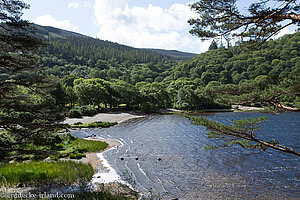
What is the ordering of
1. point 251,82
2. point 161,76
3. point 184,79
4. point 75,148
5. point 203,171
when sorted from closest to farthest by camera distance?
point 251,82 < point 203,171 < point 75,148 < point 184,79 < point 161,76

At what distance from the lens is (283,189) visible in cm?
1223

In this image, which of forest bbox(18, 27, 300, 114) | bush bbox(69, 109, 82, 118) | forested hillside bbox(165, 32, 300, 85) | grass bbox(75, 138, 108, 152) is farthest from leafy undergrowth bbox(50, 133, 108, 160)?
forested hillside bbox(165, 32, 300, 85)

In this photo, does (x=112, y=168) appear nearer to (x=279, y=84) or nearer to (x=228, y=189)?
(x=228, y=189)

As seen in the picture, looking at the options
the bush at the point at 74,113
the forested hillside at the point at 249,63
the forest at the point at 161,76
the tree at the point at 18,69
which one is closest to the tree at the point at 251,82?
the forest at the point at 161,76

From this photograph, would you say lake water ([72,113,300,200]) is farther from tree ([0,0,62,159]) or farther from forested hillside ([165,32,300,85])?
forested hillside ([165,32,300,85])

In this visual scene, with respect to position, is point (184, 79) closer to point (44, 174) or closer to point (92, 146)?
point (92, 146)

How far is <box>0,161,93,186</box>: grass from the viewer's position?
36.7ft

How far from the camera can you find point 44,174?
1202 cm

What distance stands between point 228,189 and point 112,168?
955 cm

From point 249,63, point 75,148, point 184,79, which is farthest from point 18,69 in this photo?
point 249,63

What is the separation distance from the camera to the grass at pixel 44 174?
11188 mm

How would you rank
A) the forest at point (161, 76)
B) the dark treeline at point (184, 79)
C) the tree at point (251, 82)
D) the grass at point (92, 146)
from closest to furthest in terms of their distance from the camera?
1. the tree at point (251, 82)
2. the grass at point (92, 146)
3. the forest at point (161, 76)
4. the dark treeline at point (184, 79)

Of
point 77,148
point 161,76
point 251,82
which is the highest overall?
point 161,76

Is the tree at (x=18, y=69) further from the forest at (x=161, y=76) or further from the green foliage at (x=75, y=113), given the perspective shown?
the green foliage at (x=75, y=113)
